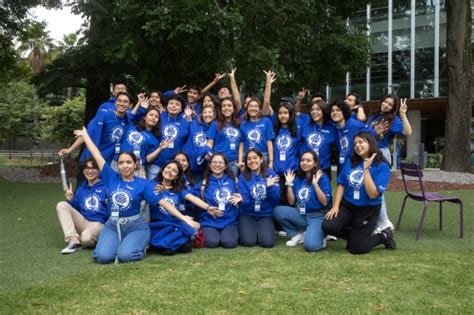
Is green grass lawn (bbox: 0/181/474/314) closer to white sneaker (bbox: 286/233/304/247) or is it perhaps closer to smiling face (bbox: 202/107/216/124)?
white sneaker (bbox: 286/233/304/247)

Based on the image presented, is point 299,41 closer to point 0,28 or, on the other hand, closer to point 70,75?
point 70,75

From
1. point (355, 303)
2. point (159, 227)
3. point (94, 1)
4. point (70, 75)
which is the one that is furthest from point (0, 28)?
point (355, 303)

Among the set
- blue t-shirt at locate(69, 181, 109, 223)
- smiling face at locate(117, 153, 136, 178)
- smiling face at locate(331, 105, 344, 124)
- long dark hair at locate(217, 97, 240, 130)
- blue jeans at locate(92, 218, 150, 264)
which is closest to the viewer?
blue jeans at locate(92, 218, 150, 264)

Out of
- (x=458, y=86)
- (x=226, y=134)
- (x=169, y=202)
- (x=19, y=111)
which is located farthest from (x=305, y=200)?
(x=19, y=111)

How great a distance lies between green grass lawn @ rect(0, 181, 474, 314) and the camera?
377 centimetres

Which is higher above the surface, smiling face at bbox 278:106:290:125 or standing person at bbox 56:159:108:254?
smiling face at bbox 278:106:290:125

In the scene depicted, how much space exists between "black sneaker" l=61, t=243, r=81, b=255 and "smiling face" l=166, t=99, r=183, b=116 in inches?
82.3

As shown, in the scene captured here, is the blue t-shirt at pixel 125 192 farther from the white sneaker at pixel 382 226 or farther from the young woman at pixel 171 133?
the white sneaker at pixel 382 226

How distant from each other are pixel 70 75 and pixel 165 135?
8496 millimetres

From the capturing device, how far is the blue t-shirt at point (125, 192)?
209 inches

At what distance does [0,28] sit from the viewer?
1490cm

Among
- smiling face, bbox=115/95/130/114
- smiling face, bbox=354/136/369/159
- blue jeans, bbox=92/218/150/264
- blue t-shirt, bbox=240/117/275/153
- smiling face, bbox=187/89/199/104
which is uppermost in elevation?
smiling face, bbox=187/89/199/104

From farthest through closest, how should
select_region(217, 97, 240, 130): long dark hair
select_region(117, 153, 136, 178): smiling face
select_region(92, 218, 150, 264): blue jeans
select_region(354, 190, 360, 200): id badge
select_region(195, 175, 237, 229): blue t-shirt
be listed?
select_region(217, 97, 240, 130): long dark hair, select_region(195, 175, 237, 229): blue t-shirt, select_region(354, 190, 360, 200): id badge, select_region(117, 153, 136, 178): smiling face, select_region(92, 218, 150, 264): blue jeans

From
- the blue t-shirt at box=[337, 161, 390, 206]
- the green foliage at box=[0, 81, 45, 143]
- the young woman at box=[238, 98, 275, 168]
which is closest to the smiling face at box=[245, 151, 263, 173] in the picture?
the young woman at box=[238, 98, 275, 168]
